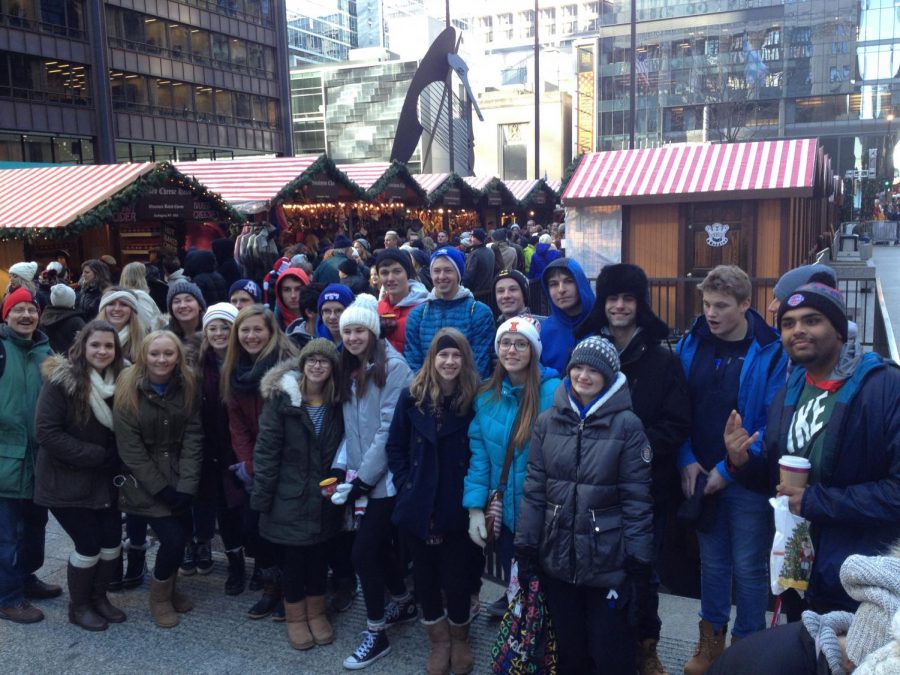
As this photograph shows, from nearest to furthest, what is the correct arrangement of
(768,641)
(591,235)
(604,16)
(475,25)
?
→ (768,641) → (591,235) → (604,16) → (475,25)

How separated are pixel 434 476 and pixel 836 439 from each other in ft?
6.39

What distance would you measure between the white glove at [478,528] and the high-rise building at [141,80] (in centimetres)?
3563

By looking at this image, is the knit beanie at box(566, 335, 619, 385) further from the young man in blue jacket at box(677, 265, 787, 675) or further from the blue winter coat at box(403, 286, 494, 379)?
the blue winter coat at box(403, 286, 494, 379)

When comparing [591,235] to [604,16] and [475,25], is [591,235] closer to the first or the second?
[604,16]

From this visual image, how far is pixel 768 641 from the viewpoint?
7.04 feet

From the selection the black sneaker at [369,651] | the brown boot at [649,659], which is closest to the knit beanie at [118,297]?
the black sneaker at [369,651]

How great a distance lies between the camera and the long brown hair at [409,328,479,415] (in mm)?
4160

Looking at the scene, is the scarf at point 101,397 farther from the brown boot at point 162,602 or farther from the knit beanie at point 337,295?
the knit beanie at point 337,295

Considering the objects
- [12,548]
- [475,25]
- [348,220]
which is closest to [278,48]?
[348,220]

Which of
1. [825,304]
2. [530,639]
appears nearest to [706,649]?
[530,639]

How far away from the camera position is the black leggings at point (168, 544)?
4.72m

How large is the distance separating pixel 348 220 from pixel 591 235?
9174 mm

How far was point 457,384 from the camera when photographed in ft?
13.8

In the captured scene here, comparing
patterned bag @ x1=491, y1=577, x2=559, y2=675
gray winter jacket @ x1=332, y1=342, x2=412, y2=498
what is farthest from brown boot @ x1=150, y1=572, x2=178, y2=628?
patterned bag @ x1=491, y1=577, x2=559, y2=675
